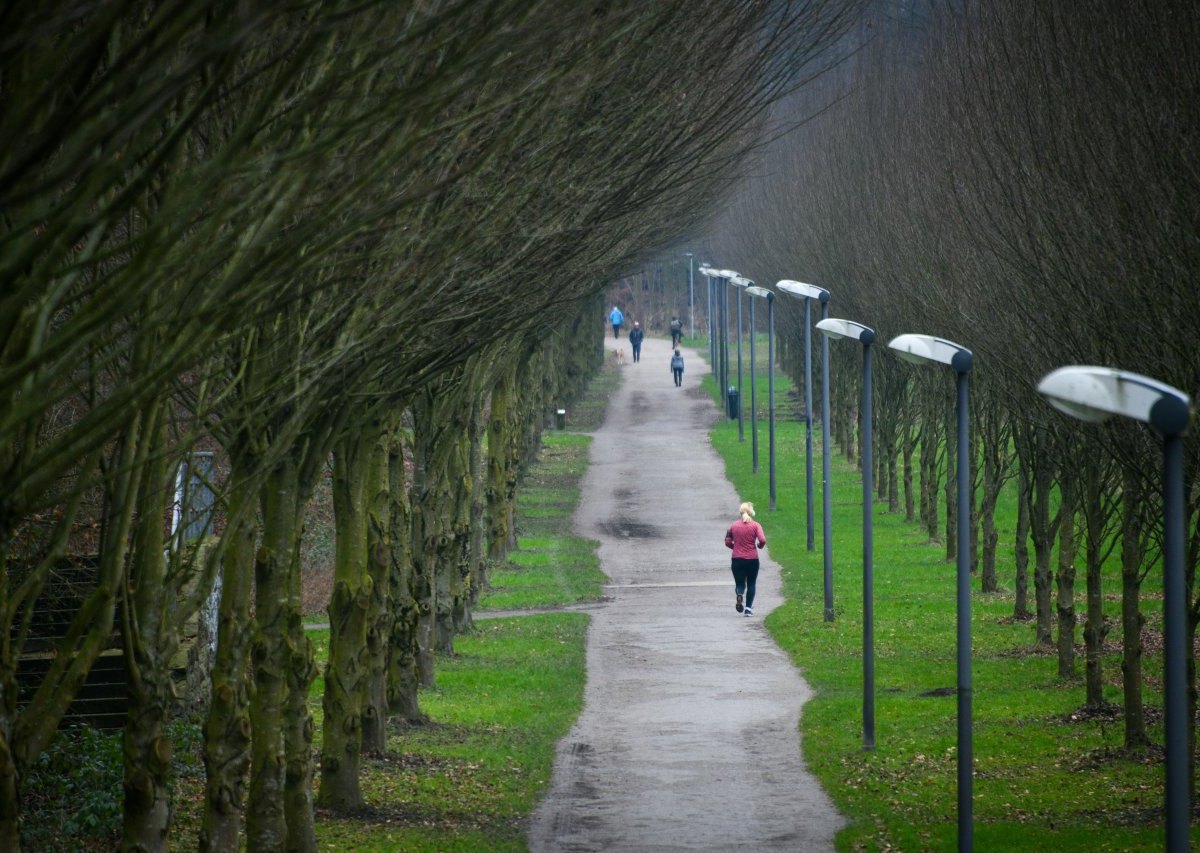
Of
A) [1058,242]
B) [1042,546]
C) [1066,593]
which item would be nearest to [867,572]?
[1058,242]

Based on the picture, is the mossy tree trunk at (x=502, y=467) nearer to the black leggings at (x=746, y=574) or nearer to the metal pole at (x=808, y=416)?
the metal pole at (x=808, y=416)

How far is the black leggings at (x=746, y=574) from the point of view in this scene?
1136 inches

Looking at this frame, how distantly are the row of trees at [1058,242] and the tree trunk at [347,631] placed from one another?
20.1 feet

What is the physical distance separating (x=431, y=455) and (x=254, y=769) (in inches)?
367

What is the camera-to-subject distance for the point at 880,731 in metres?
19.5

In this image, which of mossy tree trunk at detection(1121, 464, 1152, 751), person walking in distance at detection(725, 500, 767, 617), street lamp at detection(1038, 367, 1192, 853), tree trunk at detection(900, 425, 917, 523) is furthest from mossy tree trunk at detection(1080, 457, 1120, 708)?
tree trunk at detection(900, 425, 917, 523)

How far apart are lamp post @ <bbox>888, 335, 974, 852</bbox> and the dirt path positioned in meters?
2.01

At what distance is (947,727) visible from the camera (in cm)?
1962

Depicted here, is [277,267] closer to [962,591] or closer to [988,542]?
[962,591]

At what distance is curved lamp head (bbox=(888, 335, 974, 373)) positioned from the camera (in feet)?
41.3

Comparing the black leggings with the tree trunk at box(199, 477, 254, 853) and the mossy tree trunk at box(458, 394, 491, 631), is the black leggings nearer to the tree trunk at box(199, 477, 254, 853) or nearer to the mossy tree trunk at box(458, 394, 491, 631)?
the mossy tree trunk at box(458, 394, 491, 631)

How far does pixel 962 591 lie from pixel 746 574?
16036 mm

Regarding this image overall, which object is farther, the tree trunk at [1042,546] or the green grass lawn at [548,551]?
the green grass lawn at [548,551]

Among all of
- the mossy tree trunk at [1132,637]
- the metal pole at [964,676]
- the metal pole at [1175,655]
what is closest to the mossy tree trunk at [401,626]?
the mossy tree trunk at [1132,637]
